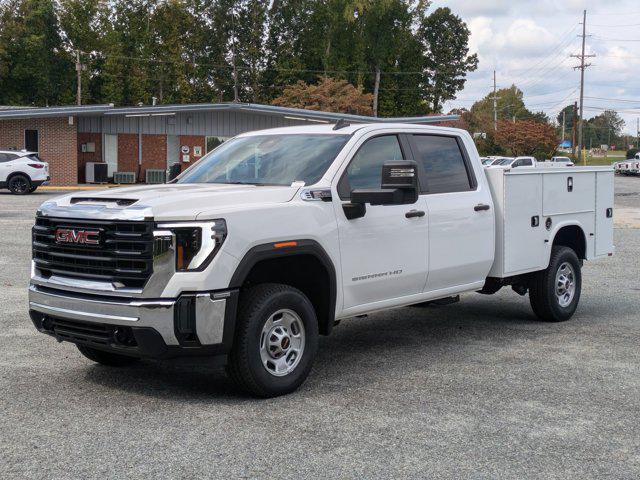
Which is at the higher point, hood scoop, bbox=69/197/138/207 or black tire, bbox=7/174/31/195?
black tire, bbox=7/174/31/195

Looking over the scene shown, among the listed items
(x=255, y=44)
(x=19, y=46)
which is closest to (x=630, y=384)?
(x=255, y=44)

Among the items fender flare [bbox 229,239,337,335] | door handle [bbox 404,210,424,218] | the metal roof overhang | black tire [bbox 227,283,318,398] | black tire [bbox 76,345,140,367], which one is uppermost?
the metal roof overhang

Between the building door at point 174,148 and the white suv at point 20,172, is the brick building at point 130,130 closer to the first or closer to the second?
the building door at point 174,148

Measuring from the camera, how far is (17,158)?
32.4 meters

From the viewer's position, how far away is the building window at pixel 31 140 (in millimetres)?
39750

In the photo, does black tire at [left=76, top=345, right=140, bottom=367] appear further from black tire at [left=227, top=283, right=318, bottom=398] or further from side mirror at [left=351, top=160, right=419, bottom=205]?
side mirror at [left=351, top=160, right=419, bottom=205]

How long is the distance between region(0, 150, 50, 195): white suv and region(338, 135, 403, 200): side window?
28.0m

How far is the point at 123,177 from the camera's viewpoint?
41875 mm

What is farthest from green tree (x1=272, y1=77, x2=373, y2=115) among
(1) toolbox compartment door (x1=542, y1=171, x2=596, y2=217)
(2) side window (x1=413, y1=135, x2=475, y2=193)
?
(2) side window (x1=413, y1=135, x2=475, y2=193)

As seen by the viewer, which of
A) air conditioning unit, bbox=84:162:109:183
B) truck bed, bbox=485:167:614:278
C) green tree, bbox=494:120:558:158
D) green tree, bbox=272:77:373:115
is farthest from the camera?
green tree, bbox=494:120:558:158

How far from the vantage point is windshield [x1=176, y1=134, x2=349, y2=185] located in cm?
654

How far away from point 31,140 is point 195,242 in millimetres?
A: 37255

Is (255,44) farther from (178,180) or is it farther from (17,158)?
(178,180)

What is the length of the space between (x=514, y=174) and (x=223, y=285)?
380 cm
